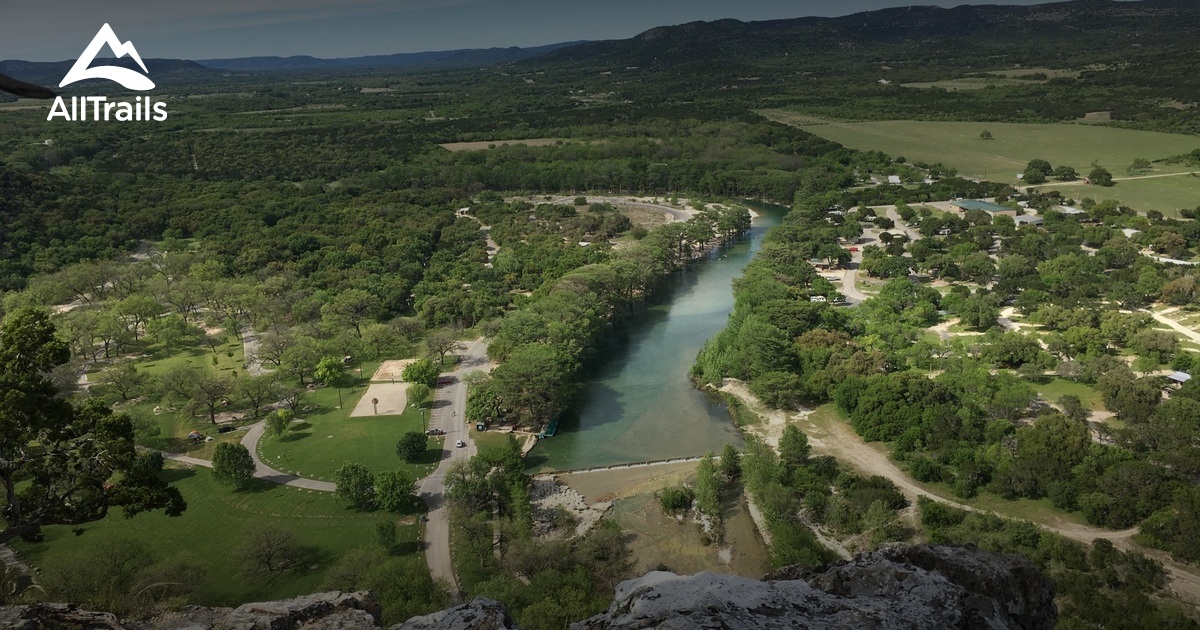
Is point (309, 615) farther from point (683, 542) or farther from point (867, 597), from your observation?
point (683, 542)

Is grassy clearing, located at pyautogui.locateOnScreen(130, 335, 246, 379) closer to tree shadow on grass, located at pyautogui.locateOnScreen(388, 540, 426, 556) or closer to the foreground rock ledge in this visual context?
tree shadow on grass, located at pyautogui.locateOnScreen(388, 540, 426, 556)

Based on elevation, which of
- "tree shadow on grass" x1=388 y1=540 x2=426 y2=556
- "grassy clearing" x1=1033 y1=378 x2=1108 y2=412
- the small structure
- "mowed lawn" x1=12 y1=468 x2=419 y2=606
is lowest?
"mowed lawn" x1=12 y1=468 x2=419 y2=606

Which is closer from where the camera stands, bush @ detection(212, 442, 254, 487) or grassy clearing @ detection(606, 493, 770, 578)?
grassy clearing @ detection(606, 493, 770, 578)

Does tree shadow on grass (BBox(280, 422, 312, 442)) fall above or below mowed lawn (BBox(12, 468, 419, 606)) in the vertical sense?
above

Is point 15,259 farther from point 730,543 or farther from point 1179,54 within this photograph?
point 1179,54

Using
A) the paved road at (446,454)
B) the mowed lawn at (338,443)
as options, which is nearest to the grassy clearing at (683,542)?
the paved road at (446,454)

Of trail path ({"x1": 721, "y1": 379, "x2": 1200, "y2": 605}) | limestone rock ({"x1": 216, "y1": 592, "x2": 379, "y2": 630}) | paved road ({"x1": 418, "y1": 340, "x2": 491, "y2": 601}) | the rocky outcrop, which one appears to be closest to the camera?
the rocky outcrop

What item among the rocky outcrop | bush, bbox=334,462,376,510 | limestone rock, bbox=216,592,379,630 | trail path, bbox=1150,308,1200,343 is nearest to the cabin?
trail path, bbox=1150,308,1200,343

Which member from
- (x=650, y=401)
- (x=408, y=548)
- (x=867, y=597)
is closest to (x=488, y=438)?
(x=408, y=548)

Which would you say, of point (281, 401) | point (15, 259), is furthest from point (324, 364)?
point (15, 259)

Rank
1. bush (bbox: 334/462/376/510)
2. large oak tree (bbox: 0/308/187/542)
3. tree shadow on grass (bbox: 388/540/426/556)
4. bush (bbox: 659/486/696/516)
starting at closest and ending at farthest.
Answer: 1. large oak tree (bbox: 0/308/187/542)
2. tree shadow on grass (bbox: 388/540/426/556)
3. bush (bbox: 659/486/696/516)
4. bush (bbox: 334/462/376/510)
